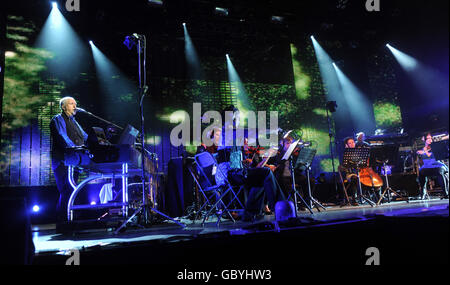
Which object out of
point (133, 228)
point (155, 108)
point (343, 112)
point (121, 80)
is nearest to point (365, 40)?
point (343, 112)

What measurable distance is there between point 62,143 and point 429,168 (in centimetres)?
728

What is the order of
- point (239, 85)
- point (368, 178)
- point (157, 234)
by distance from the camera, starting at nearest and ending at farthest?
point (157, 234), point (368, 178), point (239, 85)

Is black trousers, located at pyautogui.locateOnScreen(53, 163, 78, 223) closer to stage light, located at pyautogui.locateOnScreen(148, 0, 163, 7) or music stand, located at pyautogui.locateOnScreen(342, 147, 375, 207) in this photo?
stage light, located at pyautogui.locateOnScreen(148, 0, 163, 7)

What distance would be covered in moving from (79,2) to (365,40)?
8.26m

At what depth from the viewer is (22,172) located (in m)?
6.79

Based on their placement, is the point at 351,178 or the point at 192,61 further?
the point at 192,61

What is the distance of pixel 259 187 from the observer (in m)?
4.52

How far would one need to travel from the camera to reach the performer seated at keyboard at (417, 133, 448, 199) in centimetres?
658

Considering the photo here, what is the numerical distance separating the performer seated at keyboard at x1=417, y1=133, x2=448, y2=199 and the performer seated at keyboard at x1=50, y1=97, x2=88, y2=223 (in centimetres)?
683

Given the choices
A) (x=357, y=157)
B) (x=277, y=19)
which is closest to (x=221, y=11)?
(x=277, y=19)

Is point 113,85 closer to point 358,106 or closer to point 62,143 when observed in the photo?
point 62,143

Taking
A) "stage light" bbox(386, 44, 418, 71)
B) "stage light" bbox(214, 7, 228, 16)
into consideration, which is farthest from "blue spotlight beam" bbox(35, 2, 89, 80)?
"stage light" bbox(386, 44, 418, 71)

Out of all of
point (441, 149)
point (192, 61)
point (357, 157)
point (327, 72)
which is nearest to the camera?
point (441, 149)

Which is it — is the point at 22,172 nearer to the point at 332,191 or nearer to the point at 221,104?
the point at 221,104
